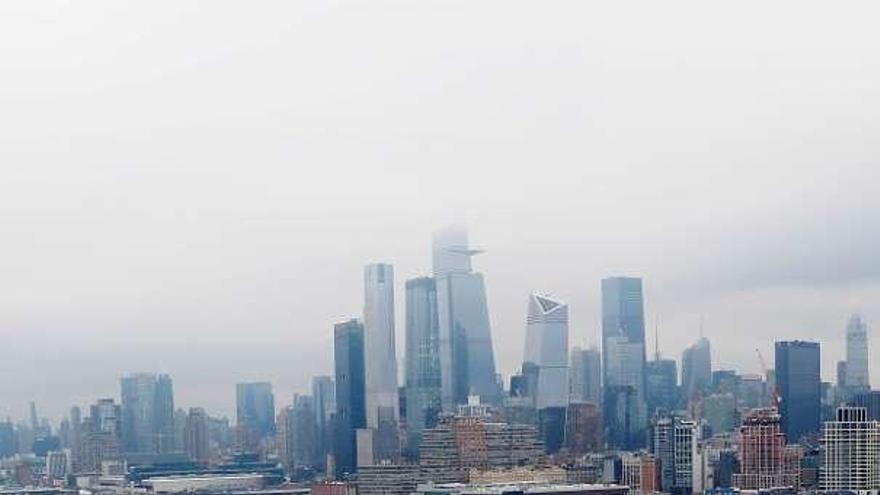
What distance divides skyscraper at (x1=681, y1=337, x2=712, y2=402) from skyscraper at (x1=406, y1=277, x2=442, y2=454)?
3.53m

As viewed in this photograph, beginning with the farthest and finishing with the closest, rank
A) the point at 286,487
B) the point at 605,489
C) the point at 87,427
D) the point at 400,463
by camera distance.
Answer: the point at 87,427 < the point at 286,487 < the point at 400,463 < the point at 605,489

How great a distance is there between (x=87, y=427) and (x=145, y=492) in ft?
7.79

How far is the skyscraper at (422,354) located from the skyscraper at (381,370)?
267 mm

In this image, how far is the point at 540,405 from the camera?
24.2 m

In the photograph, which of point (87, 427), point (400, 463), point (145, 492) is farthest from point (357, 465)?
point (87, 427)

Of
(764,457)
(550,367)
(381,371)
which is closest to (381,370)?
(381,371)

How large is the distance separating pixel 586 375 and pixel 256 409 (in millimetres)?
4932

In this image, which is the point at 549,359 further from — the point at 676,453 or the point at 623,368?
the point at 676,453

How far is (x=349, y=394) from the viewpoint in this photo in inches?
914

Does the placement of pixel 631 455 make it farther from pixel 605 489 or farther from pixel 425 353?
pixel 425 353

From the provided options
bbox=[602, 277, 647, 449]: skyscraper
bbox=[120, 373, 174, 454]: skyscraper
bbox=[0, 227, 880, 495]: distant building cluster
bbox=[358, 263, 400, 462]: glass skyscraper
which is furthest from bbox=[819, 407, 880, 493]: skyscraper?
bbox=[120, 373, 174, 454]: skyscraper

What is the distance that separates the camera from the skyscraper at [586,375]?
958 inches

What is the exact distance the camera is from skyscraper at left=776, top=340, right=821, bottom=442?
21875 mm

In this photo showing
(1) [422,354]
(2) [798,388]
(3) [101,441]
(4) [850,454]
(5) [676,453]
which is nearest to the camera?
(4) [850,454]
